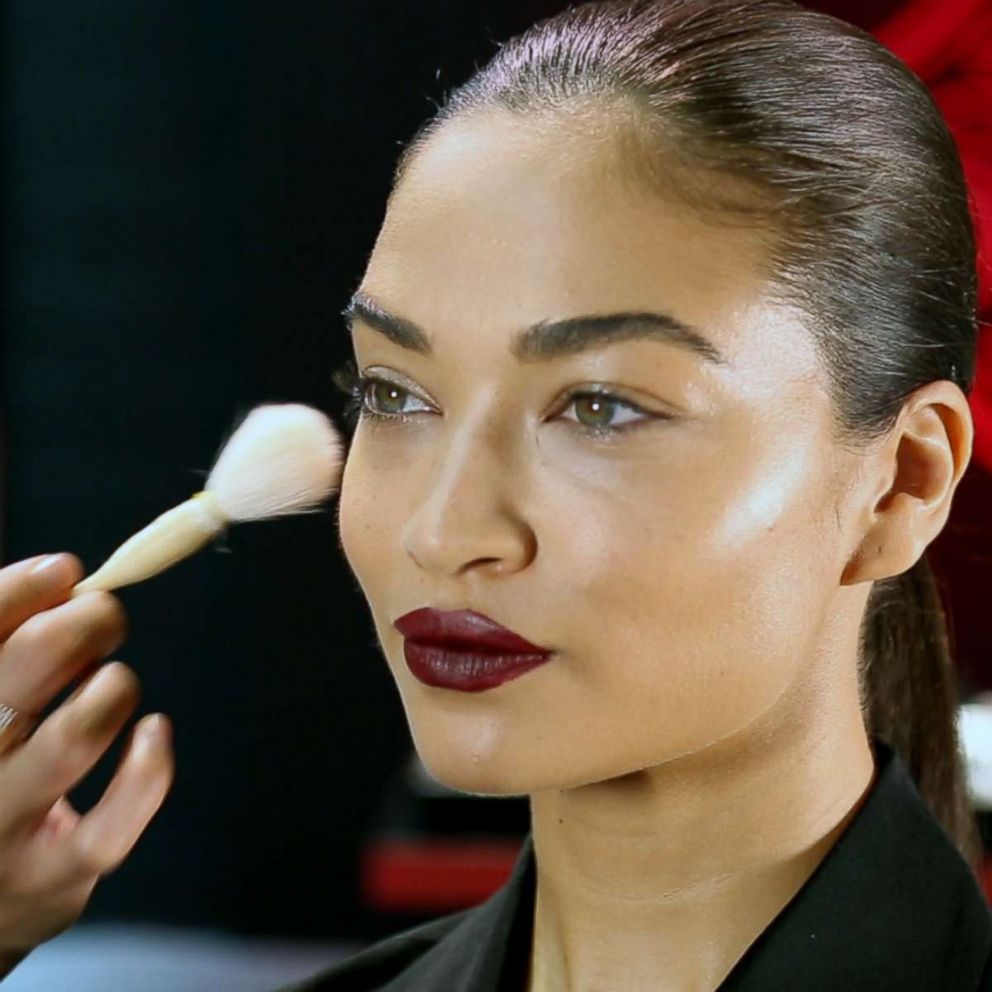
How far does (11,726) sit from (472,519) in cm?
28

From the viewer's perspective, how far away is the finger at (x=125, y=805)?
88cm

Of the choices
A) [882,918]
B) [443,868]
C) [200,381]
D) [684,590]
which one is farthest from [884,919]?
[200,381]

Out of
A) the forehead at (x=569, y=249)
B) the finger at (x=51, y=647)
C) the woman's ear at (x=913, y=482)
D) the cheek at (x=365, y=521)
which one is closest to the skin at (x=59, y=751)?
the finger at (x=51, y=647)

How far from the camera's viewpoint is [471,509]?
0.78 m

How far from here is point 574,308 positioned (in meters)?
0.79

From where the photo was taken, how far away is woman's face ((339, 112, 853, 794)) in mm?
785

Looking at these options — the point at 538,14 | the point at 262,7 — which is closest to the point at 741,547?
the point at 538,14

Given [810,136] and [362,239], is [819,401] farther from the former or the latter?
[362,239]

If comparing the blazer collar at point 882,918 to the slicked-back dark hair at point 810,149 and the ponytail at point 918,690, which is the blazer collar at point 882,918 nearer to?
the ponytail at point 918,690

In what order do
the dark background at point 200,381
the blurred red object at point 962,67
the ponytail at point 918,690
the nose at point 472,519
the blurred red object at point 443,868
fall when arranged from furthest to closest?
the dark background at point 200,381, the blurred red object at point 443,868, the blurred red object at point 962,67, the ponytail at point 918,690, the nose at point 472,519

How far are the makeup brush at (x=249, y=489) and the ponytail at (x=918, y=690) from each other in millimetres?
334

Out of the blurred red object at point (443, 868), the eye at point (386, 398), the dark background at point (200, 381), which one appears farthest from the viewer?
the dark background at point (200, 381)

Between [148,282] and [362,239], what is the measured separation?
0.25 m

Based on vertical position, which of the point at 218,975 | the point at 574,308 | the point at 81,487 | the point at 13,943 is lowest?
the point at 218,975
